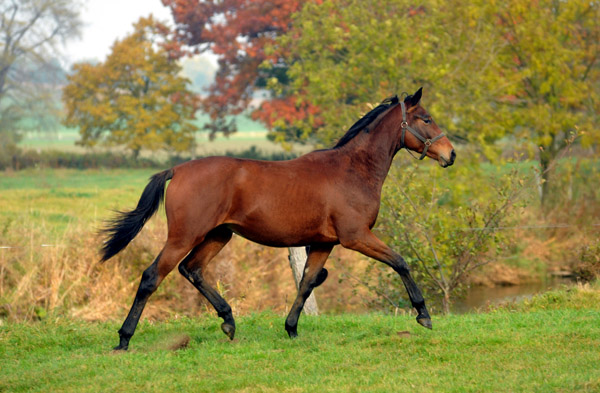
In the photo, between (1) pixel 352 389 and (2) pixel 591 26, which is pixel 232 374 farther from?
(2) pixel 591 26

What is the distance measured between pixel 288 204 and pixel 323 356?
4.90ft

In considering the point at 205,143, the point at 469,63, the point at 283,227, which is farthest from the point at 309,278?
the point at 205,143

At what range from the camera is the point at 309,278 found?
773cm

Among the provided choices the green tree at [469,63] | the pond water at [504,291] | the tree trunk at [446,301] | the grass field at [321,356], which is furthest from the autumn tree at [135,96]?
the grass field at [321,356]

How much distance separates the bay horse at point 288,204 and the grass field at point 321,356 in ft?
1.44

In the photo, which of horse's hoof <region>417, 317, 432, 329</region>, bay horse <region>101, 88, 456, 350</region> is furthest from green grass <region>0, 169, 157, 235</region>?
horse's hoof <region>417, 317, 432, 329</region>

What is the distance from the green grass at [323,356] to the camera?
5.83m

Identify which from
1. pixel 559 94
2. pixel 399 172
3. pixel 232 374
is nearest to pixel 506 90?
pixel 559 94

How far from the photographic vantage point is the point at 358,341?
728 cm

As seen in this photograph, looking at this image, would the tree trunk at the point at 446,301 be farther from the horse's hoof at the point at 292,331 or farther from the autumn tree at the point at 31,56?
the autumn tree at the point at 31,56

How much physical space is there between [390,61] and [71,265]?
1130 centimetres

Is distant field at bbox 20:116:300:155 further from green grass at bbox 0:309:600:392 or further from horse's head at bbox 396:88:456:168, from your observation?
horse's head at bbox 396:88:456:168

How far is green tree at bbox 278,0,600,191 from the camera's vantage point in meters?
21.4

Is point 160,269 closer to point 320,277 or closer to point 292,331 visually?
point 292,331
